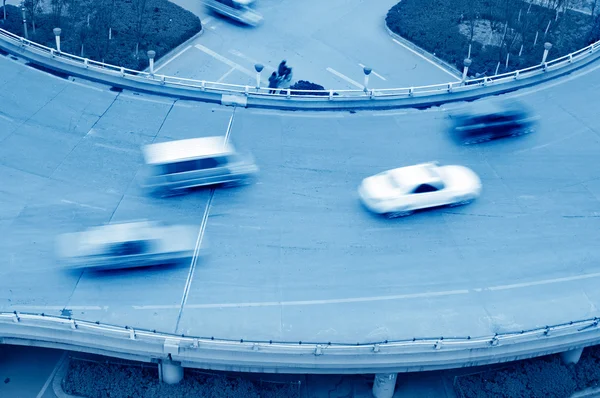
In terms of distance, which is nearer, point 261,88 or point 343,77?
point 261,88

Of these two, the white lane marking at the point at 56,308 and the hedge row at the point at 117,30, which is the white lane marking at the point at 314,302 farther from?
the hedge row at the point at 117,30

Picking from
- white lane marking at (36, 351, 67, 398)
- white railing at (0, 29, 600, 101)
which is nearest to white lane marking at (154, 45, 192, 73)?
white railing at (0, 29, 600, 101)

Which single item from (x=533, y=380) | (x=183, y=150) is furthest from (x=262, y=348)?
(x=533, y=380)

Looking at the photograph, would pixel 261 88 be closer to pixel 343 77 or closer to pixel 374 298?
pixel 343 77

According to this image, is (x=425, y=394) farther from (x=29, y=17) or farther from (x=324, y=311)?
(x=29, y=17)

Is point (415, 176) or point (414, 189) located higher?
point (415, 176)

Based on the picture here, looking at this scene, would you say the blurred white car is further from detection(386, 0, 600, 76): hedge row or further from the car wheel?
detection(386, 0, 600, 76): hedge row

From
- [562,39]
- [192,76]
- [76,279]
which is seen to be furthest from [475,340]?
[562,39]
